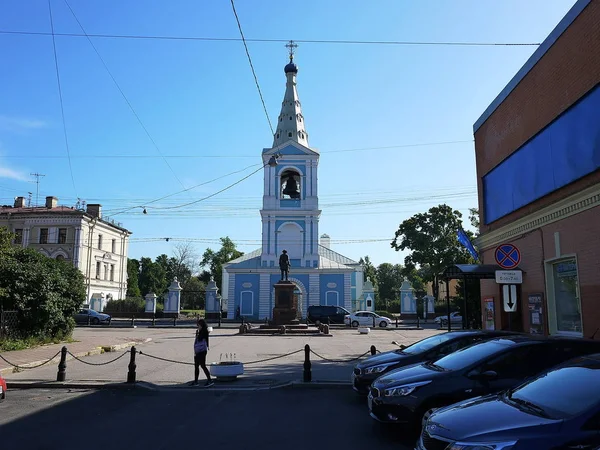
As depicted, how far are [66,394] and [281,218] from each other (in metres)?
43.0

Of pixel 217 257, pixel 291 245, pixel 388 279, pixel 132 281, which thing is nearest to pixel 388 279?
pixel 388 279

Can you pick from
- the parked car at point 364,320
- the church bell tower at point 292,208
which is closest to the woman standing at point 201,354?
the parked car at point 364,320

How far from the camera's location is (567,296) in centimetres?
1243

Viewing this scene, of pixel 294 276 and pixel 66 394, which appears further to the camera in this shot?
pixel 294 276

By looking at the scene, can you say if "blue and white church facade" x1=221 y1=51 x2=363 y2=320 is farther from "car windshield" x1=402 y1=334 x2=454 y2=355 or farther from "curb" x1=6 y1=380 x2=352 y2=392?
"car windshield" x1=402 y1=334 x2=454 y2=355

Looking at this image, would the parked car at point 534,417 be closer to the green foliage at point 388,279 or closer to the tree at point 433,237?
the tree at point 433,237

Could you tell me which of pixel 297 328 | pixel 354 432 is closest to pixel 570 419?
pixel 354 432

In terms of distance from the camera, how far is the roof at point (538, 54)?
11.6 metres

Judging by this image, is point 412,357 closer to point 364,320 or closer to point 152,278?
point 364,320

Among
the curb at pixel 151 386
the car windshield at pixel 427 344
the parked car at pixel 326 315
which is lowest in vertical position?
the curb at pixel 151 386

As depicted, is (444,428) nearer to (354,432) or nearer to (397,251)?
(354,432)

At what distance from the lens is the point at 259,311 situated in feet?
169

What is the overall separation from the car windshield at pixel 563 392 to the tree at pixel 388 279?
358 feet

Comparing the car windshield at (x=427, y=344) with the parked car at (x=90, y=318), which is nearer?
the car windshield at (x=427, y=344)
